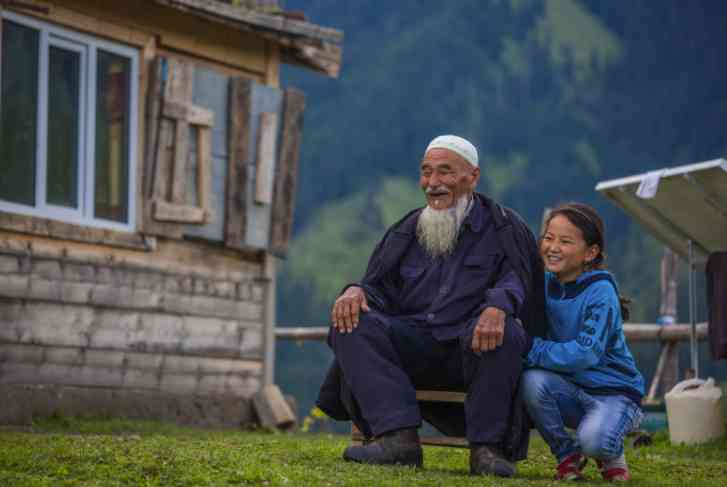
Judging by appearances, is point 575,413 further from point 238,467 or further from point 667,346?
point 667,346

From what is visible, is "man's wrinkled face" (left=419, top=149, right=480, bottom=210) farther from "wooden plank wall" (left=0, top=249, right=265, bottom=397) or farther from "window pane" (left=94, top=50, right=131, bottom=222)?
"window pane" (left=94, top=50, right=131, bottom=222)

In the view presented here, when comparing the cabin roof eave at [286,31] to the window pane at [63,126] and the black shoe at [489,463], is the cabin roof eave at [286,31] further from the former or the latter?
the black shoe at [489,463]

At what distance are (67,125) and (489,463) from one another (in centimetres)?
615

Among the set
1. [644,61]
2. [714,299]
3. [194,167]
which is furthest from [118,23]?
[644,61]

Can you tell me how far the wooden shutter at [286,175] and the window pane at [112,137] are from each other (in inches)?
71.1

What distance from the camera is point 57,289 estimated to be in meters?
10.2

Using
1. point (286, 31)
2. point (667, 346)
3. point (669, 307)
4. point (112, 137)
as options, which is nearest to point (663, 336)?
point (667, 346)

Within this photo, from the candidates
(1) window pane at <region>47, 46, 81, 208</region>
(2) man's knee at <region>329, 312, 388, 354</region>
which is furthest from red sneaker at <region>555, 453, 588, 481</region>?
(1) window pane at <region>47, 46, 81, 208</region>

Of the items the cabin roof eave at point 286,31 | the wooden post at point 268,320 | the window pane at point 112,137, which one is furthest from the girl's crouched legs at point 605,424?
the wooden post at point 268,320

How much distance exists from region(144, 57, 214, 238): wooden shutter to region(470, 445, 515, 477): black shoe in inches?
235

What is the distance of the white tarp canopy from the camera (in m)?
8.59

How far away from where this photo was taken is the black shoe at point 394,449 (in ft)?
18.4

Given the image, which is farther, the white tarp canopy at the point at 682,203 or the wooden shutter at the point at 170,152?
the wooden shutter at the point at 170,152

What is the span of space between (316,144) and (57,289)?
46.0 m
